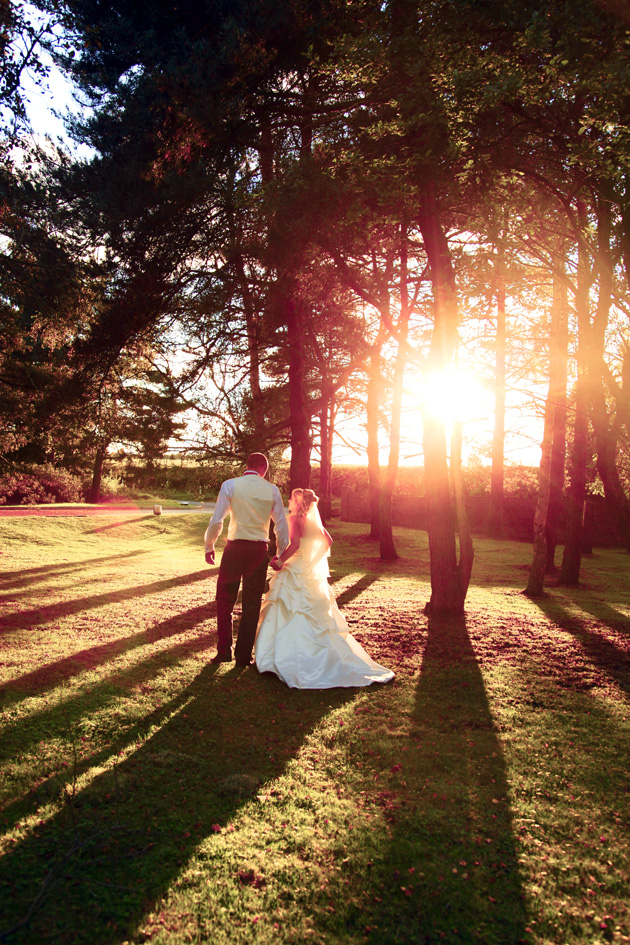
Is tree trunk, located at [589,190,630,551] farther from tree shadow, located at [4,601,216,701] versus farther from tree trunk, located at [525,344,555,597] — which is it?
tree shadow, located at [4,601,216,701]

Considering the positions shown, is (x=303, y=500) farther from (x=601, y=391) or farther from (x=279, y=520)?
(x=601, y=391)

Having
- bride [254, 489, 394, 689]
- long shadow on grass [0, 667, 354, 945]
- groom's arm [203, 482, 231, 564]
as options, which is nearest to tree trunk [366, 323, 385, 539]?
bride [254, 489, 394, 689]

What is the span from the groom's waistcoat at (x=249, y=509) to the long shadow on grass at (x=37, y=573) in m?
7.02

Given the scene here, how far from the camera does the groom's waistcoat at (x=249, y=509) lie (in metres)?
6.02

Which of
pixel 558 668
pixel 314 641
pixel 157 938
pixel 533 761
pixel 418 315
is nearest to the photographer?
pixel 157 938

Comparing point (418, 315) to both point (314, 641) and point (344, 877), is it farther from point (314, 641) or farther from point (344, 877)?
point (344, 877)

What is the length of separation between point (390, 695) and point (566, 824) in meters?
2.29

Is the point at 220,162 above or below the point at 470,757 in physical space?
above

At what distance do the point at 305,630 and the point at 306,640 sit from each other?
0.11 m

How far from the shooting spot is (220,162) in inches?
316

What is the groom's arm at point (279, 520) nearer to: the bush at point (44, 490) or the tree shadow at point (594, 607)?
the tree shadow at point (594, 607)

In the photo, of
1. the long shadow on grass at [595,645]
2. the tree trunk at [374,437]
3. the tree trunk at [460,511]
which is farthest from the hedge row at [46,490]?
the long shadow on grass at [595,645]

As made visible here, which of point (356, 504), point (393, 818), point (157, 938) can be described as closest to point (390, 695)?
point (393, 818)

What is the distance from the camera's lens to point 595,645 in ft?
24.9
